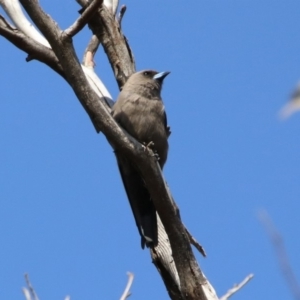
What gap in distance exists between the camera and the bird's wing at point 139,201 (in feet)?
15.8

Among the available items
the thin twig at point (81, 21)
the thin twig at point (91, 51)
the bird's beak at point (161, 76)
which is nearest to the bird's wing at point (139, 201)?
the thin twig at point (81, 21)

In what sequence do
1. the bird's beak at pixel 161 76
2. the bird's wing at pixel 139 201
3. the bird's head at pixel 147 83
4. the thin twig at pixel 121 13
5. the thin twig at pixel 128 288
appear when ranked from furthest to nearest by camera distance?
the bird's beak at pixel 161 76 → the thin twig at pixel 121 13 → the bird's head at pixel 147 83 → the bird's wing at pixel 139 201 → the thin twig at pixel 128 288

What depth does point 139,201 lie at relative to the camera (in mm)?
5016

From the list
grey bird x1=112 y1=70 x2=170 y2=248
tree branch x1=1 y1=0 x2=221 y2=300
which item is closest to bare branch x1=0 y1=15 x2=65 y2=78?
tree branch x1=1 y1=0 x2=221 y2=300

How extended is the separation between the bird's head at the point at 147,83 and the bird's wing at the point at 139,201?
0.90m

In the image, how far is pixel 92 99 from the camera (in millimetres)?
3863

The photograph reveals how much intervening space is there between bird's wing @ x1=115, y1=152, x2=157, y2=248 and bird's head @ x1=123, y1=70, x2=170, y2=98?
0.90m

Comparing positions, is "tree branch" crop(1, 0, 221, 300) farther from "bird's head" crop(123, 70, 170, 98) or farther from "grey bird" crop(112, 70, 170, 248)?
"bird's head" crop(123, 70, 170, 98)

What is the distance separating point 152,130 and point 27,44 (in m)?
1.56

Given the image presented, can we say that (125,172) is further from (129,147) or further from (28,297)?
(28,297)

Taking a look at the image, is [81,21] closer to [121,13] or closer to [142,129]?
[142,129]

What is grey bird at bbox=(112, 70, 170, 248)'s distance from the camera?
4.89m

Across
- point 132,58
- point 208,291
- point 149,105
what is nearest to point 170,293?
point 208,291

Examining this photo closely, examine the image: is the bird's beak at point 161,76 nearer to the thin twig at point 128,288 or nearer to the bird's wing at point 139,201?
the bird's wing at point 139,201
